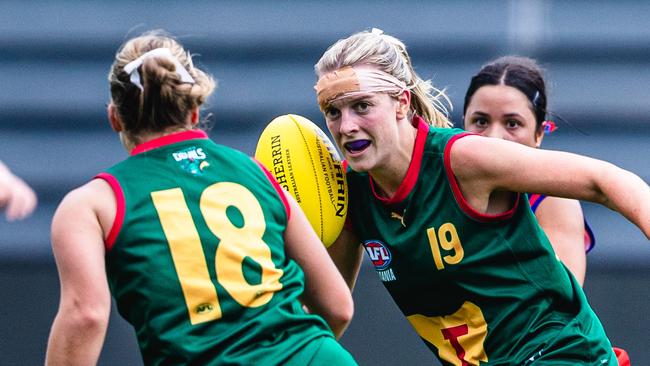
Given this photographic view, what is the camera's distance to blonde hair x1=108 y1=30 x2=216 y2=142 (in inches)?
103

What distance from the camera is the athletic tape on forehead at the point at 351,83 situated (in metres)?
3.17

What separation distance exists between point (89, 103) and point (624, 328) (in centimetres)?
352

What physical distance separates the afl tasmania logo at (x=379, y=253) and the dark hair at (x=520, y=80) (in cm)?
82

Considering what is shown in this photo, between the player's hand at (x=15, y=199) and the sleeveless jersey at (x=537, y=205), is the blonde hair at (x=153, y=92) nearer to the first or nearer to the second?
the player's hand at (x=15, y=199)

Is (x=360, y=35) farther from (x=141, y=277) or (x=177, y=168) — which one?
(x=141, y=277)

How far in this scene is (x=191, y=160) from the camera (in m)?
2.62

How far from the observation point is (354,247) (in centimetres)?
343

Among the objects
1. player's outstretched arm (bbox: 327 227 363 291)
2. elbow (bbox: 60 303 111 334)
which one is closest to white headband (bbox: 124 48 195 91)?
elbow (bbox: 60 303 111 334)

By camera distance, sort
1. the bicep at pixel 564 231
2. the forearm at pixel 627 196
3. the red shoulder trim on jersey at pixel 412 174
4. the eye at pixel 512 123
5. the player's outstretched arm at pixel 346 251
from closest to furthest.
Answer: the forearm at pixel 627 196, the red shoulder trim on jersey at pixel 412 174, the player's outstretched arm at pixel 346 251, the bicep at pixel 564 231, the eye at pixel 512 123

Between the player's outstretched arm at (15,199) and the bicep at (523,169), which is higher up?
the player's outstretched arm at (15,199)

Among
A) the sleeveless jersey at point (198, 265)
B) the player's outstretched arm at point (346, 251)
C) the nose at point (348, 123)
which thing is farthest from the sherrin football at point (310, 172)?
the sleeveless jersey at point (198, 265)

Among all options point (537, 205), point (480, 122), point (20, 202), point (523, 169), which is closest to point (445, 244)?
point (523, 169)

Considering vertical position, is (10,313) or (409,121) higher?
(409,121)

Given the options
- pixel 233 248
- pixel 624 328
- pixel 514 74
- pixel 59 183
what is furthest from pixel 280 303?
pixel 59 183
